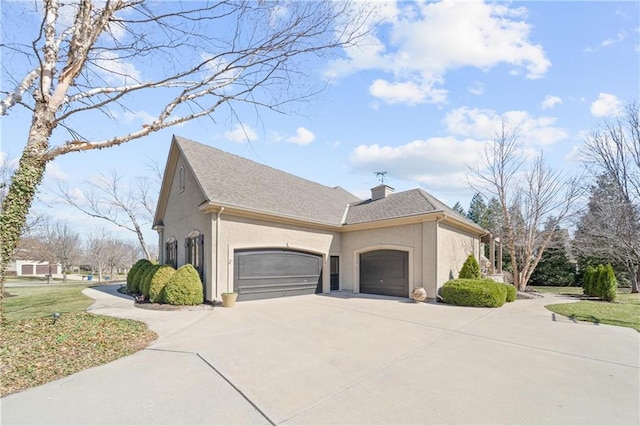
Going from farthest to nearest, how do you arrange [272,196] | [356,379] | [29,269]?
[29,269] < [272,196] < [356,379]

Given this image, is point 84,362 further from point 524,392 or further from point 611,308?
point 611,308

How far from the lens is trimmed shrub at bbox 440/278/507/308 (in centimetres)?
1142

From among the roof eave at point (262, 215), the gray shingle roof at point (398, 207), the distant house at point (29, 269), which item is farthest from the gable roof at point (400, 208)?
the distant house at point (29, 269)

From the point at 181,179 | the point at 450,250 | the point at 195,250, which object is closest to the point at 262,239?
the point at 195,250

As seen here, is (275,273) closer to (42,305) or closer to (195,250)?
(195,250)

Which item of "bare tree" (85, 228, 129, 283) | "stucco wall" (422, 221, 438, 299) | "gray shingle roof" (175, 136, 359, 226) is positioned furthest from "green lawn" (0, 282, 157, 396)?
"bare tree" (85, 228, 129, 283)

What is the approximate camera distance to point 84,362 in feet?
16.9

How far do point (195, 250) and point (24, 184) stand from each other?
7282 mm

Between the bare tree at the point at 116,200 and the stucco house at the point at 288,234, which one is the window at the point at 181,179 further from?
the bare tree at the point at 116,200

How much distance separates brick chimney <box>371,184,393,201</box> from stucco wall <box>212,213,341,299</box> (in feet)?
12.0

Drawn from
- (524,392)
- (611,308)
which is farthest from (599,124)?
(524,392)

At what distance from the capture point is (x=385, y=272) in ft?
48.1

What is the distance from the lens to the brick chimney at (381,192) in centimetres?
1783

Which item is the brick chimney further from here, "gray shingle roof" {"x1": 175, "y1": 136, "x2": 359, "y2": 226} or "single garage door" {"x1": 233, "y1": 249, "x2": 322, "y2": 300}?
"single garage door" {"x1": 233, "y1": 249, "x2": 322, "y2": 300}
